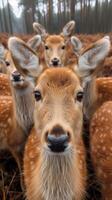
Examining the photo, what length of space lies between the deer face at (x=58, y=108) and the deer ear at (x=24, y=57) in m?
0.21

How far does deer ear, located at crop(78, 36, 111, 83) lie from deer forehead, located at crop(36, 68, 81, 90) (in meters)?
0.23

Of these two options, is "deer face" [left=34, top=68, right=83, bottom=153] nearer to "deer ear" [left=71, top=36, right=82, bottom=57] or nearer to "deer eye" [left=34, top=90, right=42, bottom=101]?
"deer eye" [left=34, top=90, right=42, bottom=101]

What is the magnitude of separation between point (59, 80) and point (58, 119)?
457mm

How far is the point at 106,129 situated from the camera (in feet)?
12.5

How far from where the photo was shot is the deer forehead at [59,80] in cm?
280

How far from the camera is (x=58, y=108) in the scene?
8.64 ft

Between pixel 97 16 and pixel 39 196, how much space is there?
1043 inches

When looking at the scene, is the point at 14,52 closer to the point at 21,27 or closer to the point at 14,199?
the point at 14,199

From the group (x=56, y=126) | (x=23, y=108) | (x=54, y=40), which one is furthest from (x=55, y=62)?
(x=56, y=126)

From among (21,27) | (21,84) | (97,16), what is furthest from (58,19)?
(21,84)

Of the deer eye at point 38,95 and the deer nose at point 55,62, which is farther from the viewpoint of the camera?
the deer nose at point 55,62

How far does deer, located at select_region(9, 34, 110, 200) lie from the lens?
248 cm

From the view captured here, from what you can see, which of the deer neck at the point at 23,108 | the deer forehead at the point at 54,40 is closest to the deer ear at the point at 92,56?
the deer neck at the point at 23,108

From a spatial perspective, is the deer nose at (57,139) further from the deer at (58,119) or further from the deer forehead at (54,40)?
the deer forehead at (54,40)
